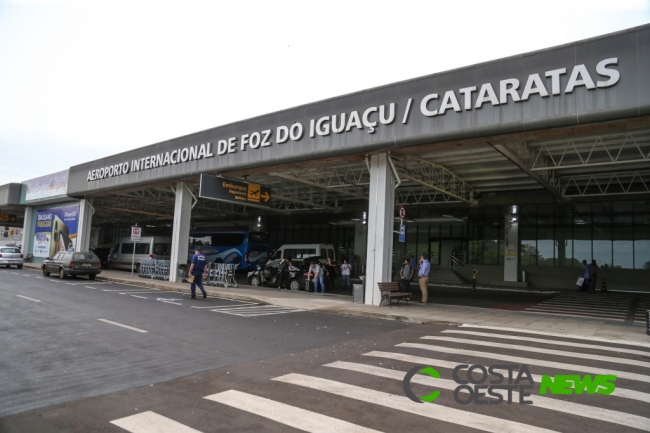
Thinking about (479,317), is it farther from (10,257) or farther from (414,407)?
(10,257)

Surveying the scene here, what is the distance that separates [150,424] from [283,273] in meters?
18.8

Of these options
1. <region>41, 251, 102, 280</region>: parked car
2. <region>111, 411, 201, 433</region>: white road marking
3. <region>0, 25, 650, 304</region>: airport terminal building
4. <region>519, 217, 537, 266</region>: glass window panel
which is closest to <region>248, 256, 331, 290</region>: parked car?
<region>0, 25, 650, 304</region>: airport terminal building

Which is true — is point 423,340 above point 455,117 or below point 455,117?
below

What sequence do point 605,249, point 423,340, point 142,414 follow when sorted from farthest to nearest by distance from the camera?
point 605,249
point 423,340
point 142,414

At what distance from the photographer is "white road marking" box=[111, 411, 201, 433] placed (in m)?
4.28

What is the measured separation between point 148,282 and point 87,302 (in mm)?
8671

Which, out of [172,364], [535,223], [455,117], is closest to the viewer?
[172,364]

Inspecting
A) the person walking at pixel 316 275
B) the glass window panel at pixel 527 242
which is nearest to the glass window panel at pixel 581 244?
the glass window panel at pixel 527 242

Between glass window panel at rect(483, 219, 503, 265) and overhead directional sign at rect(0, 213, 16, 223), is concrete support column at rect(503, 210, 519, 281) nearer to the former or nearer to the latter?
glass window panel at rect(483, 219, 503, 265)

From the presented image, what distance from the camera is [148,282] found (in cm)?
2278

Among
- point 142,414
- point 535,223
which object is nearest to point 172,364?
point 142,414

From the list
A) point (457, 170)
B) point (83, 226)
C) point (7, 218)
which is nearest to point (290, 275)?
point (457, 170)

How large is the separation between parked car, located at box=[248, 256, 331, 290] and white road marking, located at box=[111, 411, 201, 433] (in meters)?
17.6

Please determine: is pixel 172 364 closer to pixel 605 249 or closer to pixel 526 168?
pixel 526 168
